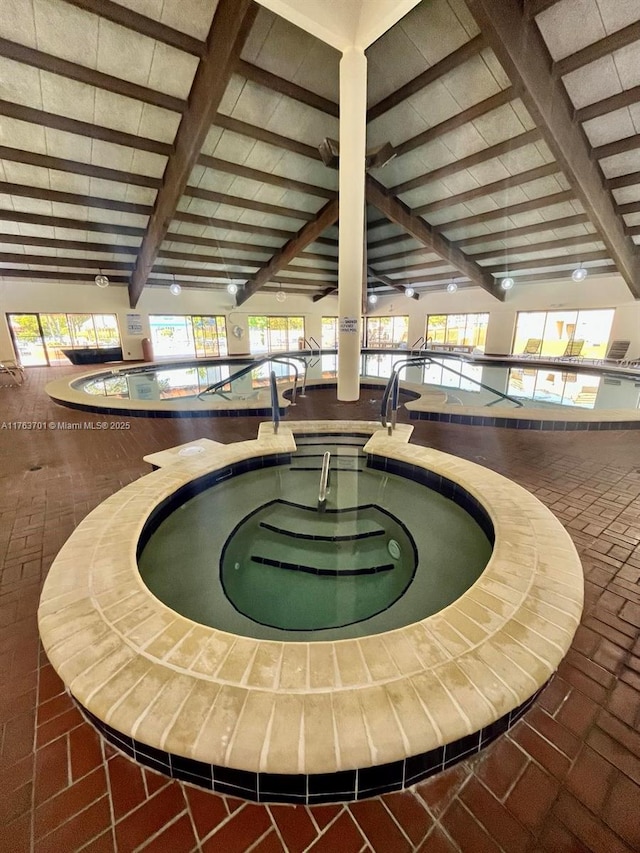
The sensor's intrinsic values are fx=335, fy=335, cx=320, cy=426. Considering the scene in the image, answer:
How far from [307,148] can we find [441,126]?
2505 millimetres

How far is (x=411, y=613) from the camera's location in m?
1.71

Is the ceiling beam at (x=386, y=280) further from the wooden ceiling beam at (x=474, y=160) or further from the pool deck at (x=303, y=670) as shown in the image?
the pool deck at (x=303, y=670)

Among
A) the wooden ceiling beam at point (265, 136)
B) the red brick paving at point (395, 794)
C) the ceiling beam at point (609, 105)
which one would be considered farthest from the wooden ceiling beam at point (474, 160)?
the red brick paving at point (395, 794)

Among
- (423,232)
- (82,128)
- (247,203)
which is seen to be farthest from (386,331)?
(82,128)

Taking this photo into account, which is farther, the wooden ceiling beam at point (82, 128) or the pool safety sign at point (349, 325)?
the pool safety sign at point (349, 325)

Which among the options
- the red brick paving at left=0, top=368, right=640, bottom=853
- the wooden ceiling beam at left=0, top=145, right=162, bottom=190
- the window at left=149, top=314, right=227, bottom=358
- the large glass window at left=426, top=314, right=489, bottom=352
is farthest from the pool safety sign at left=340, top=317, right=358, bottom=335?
the large glass window at left=426, top=314, right=489, bottom=352

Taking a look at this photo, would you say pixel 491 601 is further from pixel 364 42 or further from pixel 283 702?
pixel 364 42

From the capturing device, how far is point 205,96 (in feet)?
16.3

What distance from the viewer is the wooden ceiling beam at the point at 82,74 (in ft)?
14.1

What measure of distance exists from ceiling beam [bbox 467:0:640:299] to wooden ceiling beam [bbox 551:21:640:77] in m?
0.14

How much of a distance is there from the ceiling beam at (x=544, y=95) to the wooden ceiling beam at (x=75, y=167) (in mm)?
6208

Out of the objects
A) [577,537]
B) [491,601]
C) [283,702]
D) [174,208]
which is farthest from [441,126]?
[283,702]

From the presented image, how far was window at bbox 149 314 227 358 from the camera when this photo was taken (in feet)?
42.3

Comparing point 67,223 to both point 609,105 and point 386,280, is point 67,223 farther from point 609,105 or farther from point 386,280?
point 386,280
